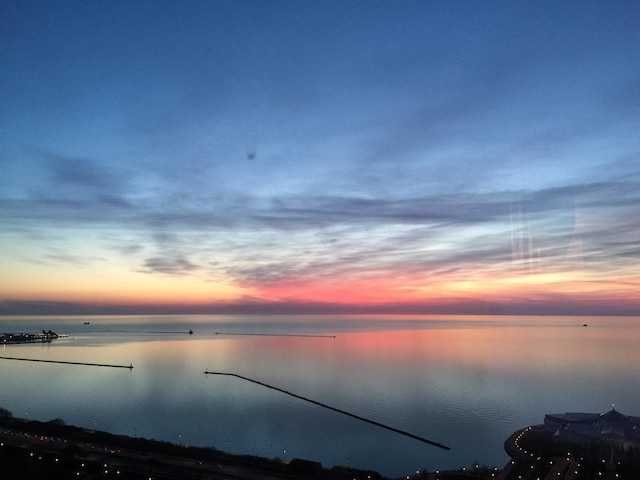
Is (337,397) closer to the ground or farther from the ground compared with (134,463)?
closer to the ground

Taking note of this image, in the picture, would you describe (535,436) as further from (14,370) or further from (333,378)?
(14,370)

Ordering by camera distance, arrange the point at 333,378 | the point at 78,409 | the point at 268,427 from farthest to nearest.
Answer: the point at 333,378
the point at 78,409
the point at 268,427

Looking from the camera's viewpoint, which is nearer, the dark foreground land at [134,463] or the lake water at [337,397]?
the dark foreground land at [134,463]

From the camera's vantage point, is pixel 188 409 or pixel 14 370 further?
pixel 14 370

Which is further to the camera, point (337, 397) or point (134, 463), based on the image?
point (337, 397)

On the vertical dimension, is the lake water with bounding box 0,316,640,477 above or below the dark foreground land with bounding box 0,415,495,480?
below

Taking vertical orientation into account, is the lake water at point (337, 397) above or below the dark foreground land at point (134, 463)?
below

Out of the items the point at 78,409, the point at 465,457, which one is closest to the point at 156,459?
the point at 465,457

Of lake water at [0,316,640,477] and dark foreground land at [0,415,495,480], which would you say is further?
lake water at [0,316,640,477]
